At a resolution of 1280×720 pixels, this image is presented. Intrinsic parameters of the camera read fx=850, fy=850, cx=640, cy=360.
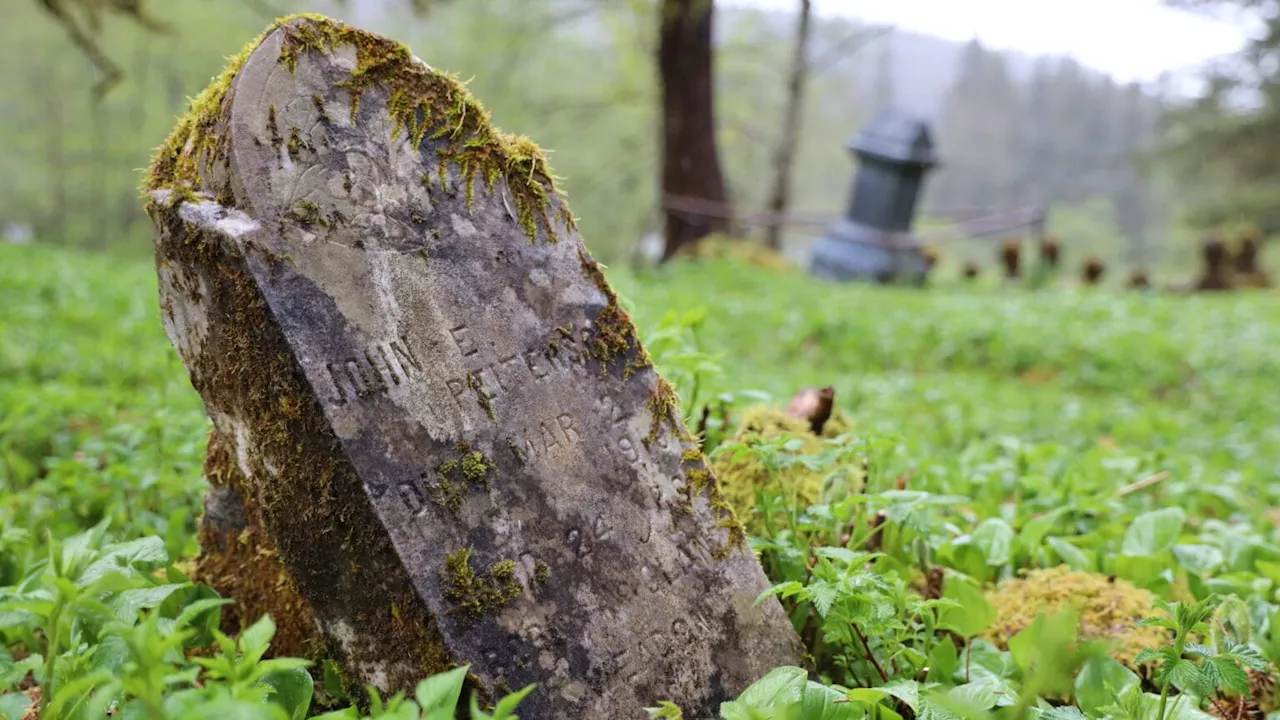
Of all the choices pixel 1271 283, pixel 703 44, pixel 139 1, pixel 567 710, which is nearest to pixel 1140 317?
pixel 703 44

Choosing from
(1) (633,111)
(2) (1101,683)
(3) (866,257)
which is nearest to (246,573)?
(2) (1101,683)

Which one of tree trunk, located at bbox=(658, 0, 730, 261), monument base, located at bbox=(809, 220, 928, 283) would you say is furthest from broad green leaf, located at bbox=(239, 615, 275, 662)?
monument base, located at bbox=(809, 220, 928, 283)

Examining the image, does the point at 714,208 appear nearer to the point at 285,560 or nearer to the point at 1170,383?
the point at 1170,383

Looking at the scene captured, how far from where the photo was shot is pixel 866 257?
13469mm

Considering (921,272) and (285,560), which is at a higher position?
(921,272)

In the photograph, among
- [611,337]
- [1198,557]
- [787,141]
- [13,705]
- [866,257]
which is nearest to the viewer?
[13,705]

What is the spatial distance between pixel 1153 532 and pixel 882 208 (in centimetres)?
1196

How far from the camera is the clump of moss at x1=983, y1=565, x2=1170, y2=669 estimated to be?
7.25 ft

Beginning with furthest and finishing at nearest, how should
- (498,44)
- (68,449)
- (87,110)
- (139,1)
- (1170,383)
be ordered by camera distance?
(87,110)
(498,44)
(139,1)
(1170,383)
(68,449)

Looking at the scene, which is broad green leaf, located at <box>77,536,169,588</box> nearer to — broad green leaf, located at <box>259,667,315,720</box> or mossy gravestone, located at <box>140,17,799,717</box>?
mossy gravestone, located at <box>140,17,799,717</box>

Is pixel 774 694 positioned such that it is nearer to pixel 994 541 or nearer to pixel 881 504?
pixel 881 504

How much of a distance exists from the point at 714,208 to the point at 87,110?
30.5m

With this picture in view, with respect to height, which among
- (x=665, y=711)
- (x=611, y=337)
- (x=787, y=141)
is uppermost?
(x=787, y=141)

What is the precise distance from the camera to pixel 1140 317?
10391 mm
